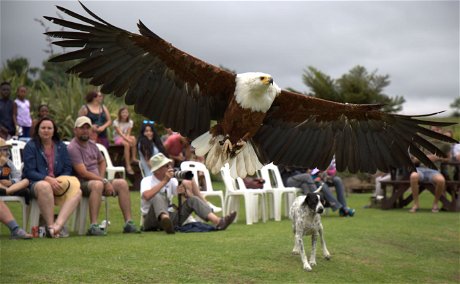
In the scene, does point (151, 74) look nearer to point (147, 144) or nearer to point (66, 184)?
point (66, 184)

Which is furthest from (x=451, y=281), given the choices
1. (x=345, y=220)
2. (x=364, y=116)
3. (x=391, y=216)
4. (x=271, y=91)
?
(x=391, y=216)

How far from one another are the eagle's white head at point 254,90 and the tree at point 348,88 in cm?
1870

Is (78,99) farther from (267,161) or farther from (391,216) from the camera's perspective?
(267,161)

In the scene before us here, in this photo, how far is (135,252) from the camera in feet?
22.8

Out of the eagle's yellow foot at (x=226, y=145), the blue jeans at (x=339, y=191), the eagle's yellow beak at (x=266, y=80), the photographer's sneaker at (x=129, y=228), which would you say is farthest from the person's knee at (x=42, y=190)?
the blue jeans at (x=339, y=191)

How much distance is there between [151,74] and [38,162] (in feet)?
7.67

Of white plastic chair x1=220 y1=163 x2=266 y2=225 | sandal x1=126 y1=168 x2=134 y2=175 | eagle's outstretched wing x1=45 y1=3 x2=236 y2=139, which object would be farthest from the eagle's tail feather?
sandal x1=126 y1=168 x2=134 y2=175

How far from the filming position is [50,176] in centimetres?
802

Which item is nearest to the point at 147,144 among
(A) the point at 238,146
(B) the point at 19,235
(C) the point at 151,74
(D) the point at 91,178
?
(D) the point at 91,178

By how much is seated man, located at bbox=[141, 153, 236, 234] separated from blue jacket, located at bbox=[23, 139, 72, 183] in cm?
108

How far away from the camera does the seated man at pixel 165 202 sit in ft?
28.0

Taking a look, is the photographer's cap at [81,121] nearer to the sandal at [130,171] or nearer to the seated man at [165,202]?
the seated man at [165,202]

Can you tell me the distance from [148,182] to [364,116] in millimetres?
2976

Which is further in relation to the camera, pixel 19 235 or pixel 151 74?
pixel 19 235
